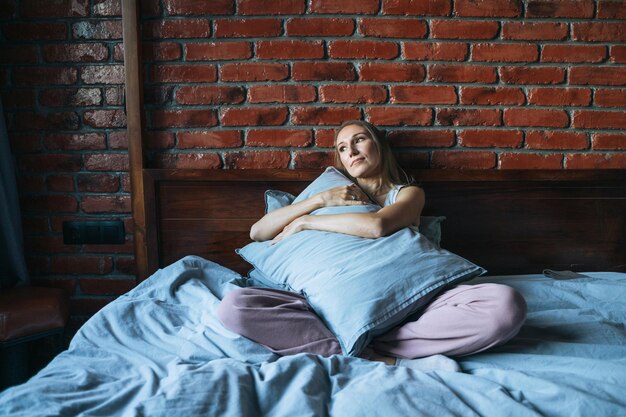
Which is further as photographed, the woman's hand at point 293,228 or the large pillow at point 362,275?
the woman's hand at point 293,228

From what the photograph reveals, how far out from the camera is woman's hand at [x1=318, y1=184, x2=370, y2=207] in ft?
4.67

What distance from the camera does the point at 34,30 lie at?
1666 millimetres

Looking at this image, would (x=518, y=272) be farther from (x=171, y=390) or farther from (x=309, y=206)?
(x=171, y=390)

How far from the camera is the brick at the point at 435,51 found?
5.50ft

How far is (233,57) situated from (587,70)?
1321 mm

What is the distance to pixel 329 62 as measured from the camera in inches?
65.7

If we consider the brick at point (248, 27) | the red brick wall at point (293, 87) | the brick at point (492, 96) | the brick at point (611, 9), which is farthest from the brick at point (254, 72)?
the brick at point (611, 9)

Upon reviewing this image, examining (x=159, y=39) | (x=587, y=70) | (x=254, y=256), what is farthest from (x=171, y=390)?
(x=587, y=70)

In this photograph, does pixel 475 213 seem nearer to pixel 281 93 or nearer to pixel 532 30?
pixel 532 30

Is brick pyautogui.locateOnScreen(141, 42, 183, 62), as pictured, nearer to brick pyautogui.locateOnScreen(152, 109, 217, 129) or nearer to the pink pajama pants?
brick pyautogui.locateOnScreen(152, 109, 217, 129)

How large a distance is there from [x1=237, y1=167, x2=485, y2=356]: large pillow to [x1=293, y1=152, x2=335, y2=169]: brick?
0.38m

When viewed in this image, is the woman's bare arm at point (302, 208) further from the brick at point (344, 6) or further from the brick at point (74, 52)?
the brick at point (74, 52)

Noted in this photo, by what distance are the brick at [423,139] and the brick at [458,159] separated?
0.13ft

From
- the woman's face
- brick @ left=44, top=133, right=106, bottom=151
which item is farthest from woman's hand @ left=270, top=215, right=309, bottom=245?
brick @ left=44, top=133, right=106, bottom=151
